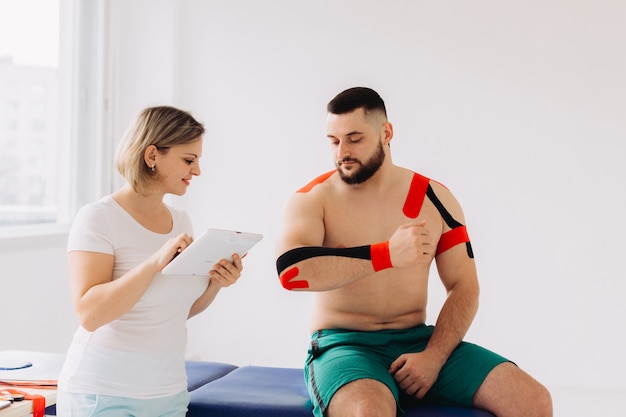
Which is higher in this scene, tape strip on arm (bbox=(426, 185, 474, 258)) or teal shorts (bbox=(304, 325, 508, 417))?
tape strip on arm (bbox=(426, 185, 474, 258))

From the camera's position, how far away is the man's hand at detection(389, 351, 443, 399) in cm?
226

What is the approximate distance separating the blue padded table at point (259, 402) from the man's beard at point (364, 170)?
70 centimetres

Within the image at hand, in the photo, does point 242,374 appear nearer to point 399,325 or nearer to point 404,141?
point 399,325

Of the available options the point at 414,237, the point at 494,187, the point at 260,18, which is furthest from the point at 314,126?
the point at 414,237

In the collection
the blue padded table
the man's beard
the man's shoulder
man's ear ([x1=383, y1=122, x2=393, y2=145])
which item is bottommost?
the blue padded table

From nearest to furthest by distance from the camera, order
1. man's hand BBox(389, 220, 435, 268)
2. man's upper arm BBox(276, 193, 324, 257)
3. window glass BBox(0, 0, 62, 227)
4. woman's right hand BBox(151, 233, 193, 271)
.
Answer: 1. woman's right hand BBox(151, 233, 193, 271)
2. man's hand BBox(389, 220, 435, 268)
3. man's upper arm BBox(276, 193, 324, 257)
4. window glass BBox(0, 0, 62, 227)

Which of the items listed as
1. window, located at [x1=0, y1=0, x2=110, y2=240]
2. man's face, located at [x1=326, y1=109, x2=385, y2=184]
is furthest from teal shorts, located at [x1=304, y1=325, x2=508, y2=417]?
window, located at [x1=0, y1=0, x2=110, y2=240]

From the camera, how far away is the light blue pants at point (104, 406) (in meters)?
1.78

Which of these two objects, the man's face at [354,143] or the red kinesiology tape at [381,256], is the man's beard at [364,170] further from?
the red kinesiology tape at [381,256]

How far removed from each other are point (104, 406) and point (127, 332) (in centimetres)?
18

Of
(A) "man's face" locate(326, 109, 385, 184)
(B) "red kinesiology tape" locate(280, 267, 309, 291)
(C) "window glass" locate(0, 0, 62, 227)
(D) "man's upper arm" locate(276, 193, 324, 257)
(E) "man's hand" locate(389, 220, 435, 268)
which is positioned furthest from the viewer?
(C) "window glass" locate(0, 0, 62, 227)

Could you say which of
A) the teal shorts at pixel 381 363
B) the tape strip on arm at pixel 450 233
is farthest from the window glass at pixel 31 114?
the tape strip on arm at pixel 450 233

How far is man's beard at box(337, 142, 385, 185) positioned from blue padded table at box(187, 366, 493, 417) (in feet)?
2.29

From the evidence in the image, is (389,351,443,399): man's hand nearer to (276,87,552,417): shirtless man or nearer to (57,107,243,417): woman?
(276,87,552,417): shirtless man
